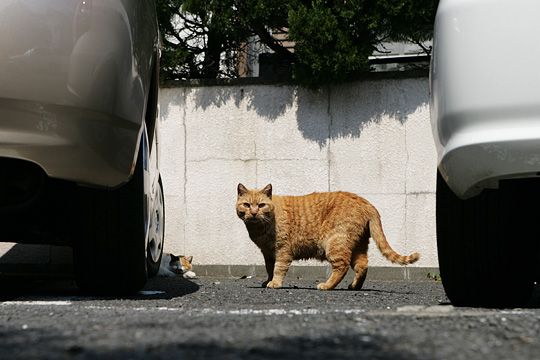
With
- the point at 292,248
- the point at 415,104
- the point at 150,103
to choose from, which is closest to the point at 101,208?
the point at 150,103

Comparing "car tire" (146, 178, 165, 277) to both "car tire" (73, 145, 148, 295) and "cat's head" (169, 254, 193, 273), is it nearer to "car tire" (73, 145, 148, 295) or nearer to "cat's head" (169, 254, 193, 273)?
"car tire" (73, 145, 148, 295)

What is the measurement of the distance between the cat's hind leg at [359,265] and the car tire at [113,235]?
278 cm

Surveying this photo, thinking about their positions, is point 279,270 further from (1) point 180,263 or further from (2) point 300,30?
(2) point 300,30

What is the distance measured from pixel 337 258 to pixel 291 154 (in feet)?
7.92

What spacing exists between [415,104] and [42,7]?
5936 mm

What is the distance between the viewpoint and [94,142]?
11.8 feet

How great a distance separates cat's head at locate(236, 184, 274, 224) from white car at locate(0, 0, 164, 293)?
9.51ft

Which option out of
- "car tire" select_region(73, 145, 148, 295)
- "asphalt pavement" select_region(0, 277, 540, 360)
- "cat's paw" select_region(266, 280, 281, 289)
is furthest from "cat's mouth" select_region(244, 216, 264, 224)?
"asphalt pavement" select_region(0, 277, 540, 360)

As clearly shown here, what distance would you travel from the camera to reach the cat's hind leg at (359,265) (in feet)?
22.7

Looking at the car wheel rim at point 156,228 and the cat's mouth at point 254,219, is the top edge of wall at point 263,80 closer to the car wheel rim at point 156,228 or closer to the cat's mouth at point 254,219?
the cat's mouth at point 254,219

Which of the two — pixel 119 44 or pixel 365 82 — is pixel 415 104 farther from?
pixel 119 44

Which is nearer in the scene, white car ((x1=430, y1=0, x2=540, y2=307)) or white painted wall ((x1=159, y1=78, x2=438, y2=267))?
white car ((x1=430, y1=0, x2=540, y2=307))

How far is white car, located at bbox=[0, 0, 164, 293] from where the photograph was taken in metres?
3.41

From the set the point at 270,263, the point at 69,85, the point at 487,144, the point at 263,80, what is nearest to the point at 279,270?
the point at 270,263
